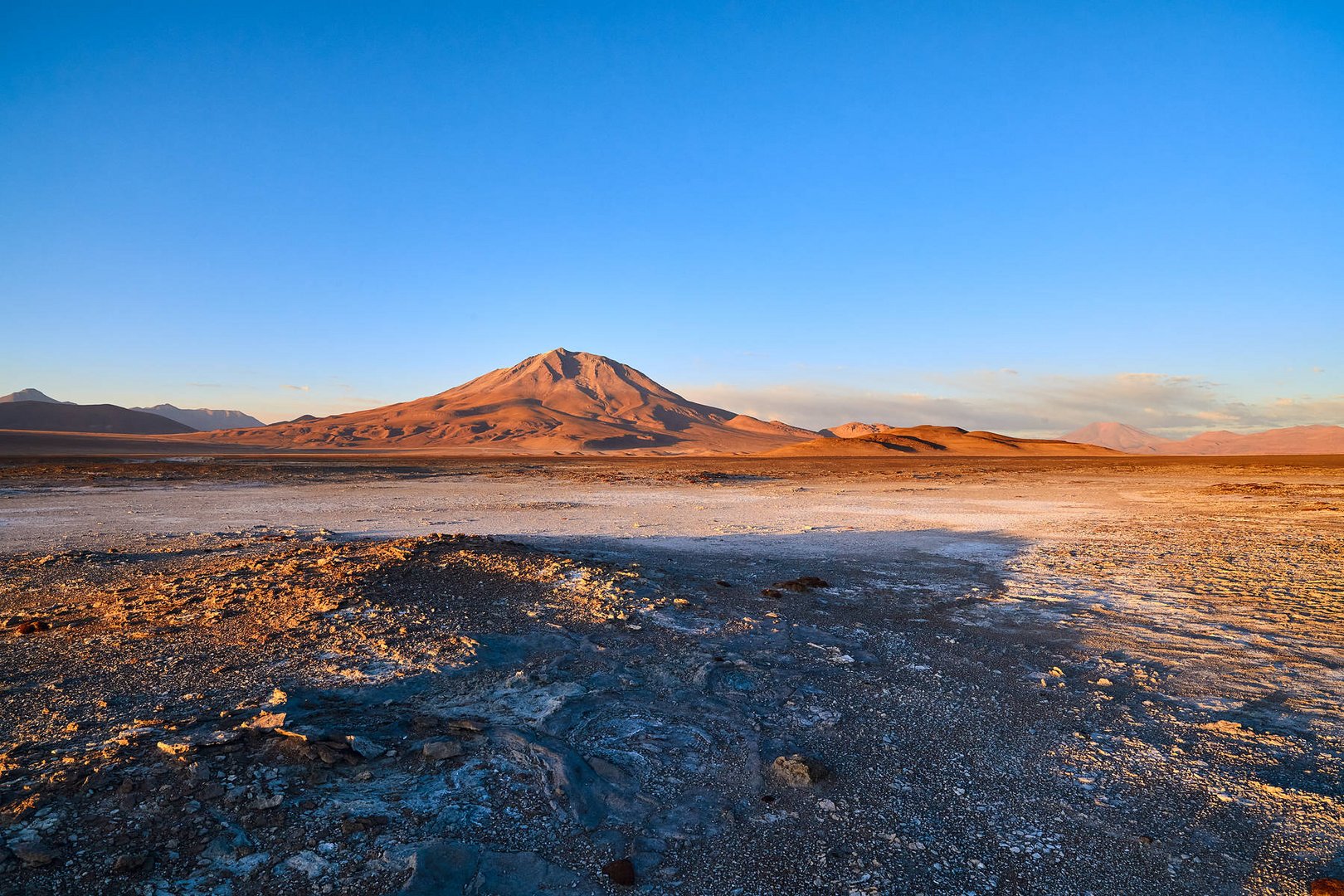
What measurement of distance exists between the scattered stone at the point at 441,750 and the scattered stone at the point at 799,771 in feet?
6.15

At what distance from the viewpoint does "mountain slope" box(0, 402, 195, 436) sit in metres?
135

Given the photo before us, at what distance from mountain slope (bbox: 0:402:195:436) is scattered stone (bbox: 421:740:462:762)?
168 m

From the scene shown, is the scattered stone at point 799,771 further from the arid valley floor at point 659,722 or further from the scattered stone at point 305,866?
the scattered stone at point 305,866

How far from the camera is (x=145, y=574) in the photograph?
9.27 m

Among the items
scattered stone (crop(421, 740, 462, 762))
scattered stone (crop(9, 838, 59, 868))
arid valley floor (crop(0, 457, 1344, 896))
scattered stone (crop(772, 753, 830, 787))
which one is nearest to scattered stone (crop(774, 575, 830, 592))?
arid valley floor (crop(0, 457, 1344, 896))

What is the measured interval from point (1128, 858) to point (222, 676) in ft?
19.6

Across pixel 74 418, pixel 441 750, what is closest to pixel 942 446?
pixel 441 750

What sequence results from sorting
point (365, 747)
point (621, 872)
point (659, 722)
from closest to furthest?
point (621, 872) < point (365, 747) < point (659, 722)

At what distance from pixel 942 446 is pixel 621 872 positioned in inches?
4275

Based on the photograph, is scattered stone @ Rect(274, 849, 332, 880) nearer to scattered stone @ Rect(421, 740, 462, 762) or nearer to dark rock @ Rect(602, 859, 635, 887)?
scattered stone @ Rect(421, 740, 462, 762)

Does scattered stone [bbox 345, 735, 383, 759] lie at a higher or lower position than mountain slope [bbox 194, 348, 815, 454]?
lower

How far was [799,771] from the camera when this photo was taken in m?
4.20

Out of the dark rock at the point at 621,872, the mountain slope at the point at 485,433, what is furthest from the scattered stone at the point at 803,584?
the mountain slope at the point at 485,433

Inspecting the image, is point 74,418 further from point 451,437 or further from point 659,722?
point 659,722
